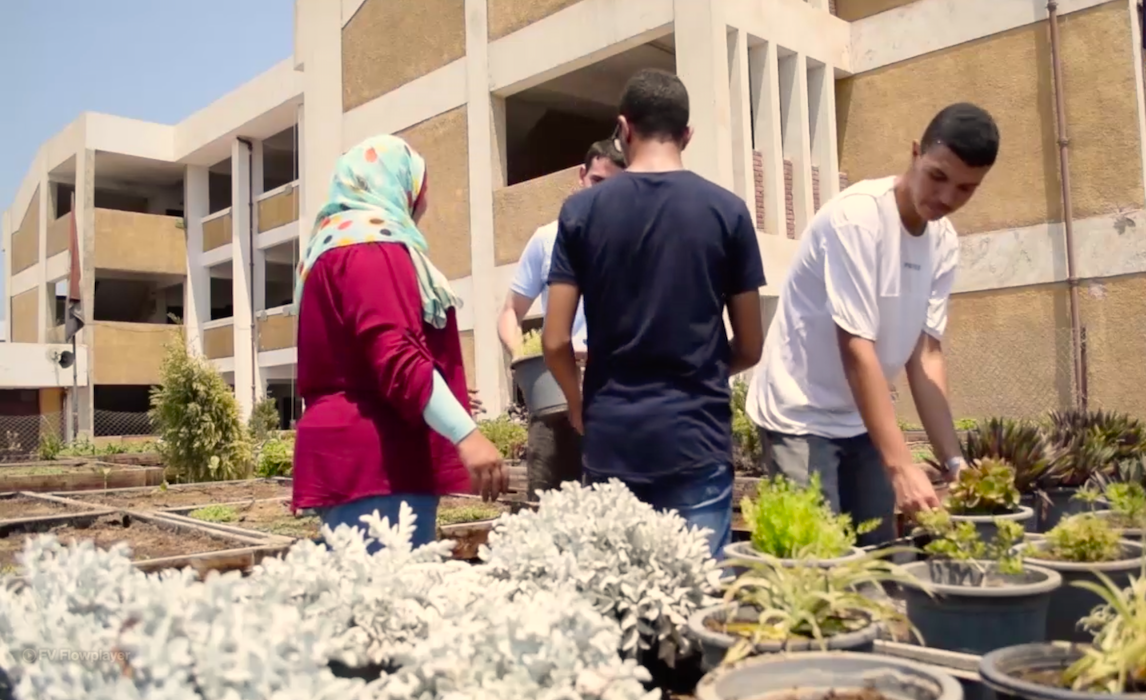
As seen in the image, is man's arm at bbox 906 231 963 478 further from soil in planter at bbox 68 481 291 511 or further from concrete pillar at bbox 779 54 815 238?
concrete pillar at bbox 779 54 815 238

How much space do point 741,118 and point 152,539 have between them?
865cm

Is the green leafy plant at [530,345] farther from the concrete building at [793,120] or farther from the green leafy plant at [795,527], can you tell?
the concrete building at [793,120]

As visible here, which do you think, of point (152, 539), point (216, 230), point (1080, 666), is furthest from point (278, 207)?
point (1080, 666)

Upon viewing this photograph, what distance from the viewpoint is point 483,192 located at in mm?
15438

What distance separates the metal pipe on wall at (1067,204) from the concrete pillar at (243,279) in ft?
57.1

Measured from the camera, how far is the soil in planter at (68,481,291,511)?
8164 mm

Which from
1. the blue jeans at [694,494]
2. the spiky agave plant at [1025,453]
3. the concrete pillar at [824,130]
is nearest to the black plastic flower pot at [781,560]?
the blue jeans at [694,494]

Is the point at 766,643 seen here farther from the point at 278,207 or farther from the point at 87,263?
the point at 87,263

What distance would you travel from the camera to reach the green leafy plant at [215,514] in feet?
22.7

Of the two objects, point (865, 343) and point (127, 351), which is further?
point (127, 351)

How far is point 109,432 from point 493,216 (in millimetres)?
15436

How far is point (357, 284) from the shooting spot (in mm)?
2354

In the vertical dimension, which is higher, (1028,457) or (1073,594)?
(1028,457)

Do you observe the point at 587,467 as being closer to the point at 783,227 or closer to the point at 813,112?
the point at 783,227
